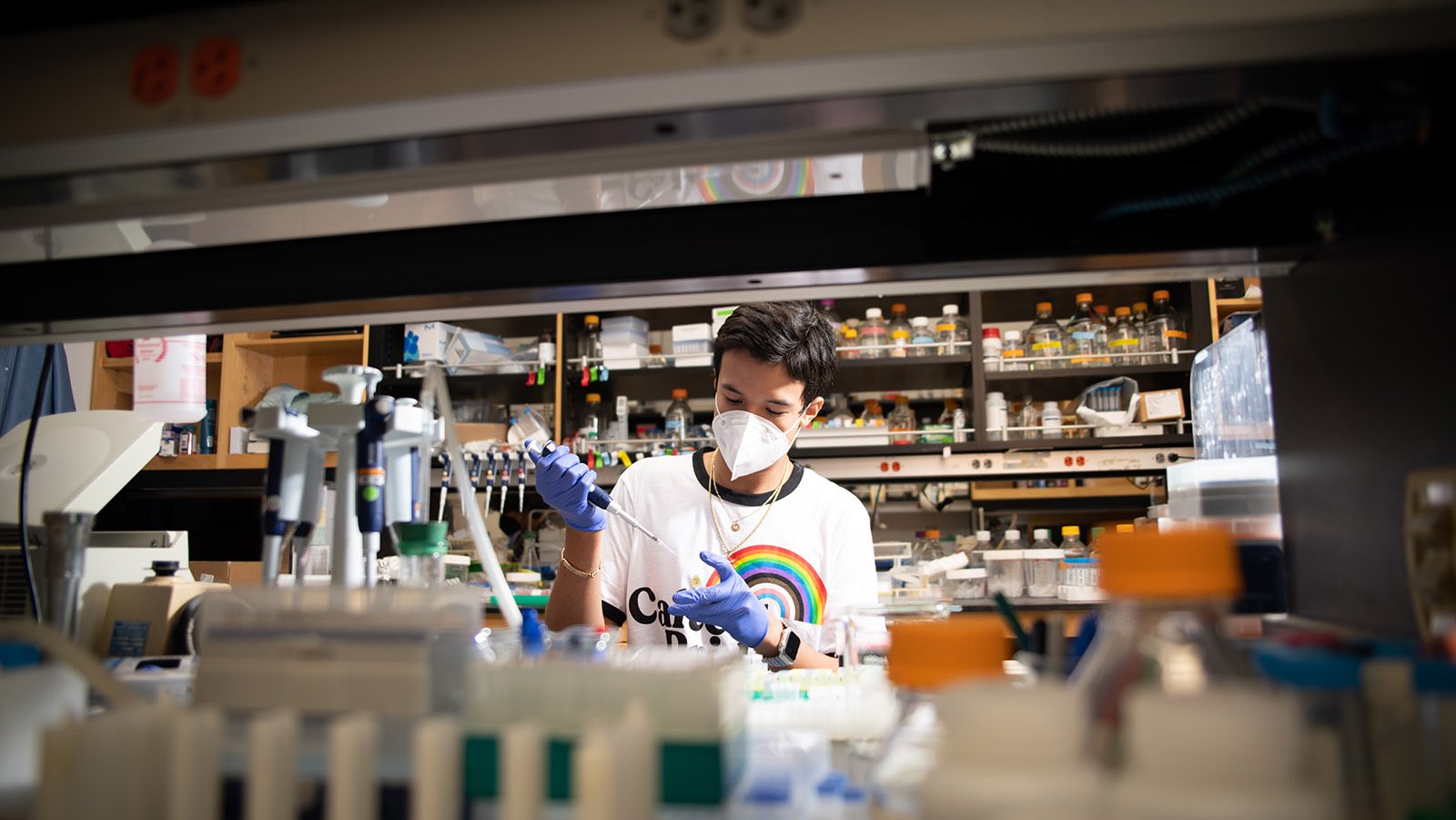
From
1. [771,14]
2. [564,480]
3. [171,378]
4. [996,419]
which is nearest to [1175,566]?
[771,14]

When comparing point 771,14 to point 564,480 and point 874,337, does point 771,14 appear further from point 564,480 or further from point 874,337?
point 874,337

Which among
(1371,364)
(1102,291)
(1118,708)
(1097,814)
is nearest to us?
(1097,814)

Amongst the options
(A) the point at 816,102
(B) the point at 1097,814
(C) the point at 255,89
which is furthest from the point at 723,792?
(C) the point at 255,89

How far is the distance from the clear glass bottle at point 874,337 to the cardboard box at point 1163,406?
98cm

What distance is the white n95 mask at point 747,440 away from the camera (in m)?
1.79

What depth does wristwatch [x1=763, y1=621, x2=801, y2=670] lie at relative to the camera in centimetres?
144

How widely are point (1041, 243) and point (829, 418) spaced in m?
2.60

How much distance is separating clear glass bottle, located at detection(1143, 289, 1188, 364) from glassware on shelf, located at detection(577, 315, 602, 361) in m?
2.21

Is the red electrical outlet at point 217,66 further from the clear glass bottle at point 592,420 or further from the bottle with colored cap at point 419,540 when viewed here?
the clear glass bottle at point 592,420

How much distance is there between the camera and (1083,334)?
3199 mm

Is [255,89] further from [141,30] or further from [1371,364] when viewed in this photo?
[1371,364]

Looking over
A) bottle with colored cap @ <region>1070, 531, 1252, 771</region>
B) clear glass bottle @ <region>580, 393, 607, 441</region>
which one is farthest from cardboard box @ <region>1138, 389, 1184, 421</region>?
bottle with colored cap @ <region>1070, 531, 1252, 771</region>

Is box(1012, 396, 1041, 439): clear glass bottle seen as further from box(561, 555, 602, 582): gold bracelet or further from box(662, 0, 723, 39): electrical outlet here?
box(662, 0, 723, 39): electrical outlet

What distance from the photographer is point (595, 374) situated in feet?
11.3
